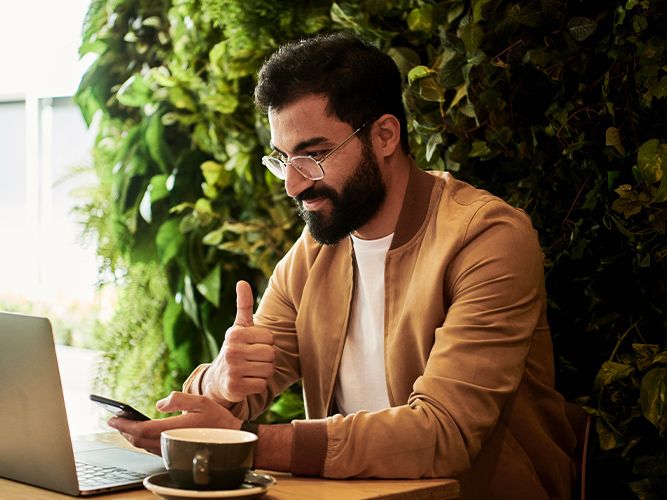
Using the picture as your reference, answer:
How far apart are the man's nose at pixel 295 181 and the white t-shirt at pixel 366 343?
0.63 feet

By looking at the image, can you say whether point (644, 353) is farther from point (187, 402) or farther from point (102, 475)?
point (102, 475)

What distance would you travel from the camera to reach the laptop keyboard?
149 cm

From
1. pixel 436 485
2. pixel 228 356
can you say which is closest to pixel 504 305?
pixel 436 485

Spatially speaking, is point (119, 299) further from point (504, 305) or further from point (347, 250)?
point (504, 305)

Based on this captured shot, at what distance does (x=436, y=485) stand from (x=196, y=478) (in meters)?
0.41

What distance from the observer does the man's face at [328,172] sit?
197 centimetres

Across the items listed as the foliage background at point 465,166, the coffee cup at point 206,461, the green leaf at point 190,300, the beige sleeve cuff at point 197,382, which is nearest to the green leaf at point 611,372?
the foliage background at point 465,166

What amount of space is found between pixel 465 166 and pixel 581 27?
446mm

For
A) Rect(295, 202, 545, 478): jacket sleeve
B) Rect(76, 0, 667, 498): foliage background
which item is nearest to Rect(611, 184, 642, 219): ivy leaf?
Rect(76, 0, 667, 498): foliage background

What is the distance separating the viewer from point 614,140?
203 centimetres

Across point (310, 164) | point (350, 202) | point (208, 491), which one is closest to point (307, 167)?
point (310, 164)

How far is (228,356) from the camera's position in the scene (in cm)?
181

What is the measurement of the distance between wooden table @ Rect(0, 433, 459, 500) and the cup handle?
133 millimetres

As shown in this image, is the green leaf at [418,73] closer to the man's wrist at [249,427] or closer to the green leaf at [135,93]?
the man's wrist at [249,427]
